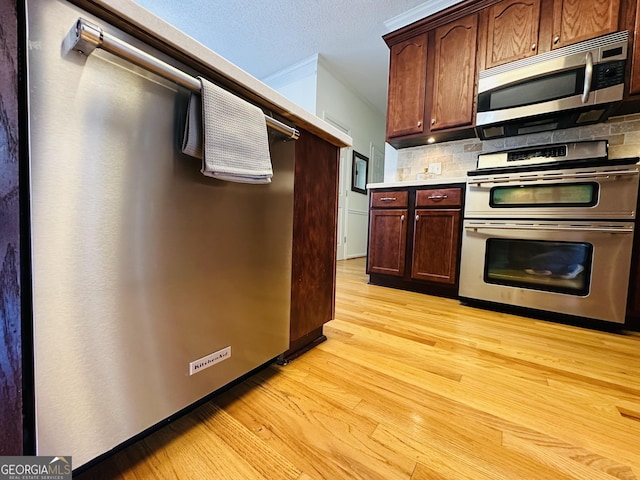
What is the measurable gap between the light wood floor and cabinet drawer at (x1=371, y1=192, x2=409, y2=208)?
1209mm

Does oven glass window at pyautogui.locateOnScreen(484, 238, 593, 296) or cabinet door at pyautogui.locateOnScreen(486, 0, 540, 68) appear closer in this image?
oven glass window at pyautogui.locateOnScreen(484, 238, 593, 296)

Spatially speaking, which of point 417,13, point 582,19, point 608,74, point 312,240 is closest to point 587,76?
point 608,74

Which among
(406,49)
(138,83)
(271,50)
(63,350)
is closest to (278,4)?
(271,50)

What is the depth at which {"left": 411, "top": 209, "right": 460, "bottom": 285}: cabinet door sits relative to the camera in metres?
1.95

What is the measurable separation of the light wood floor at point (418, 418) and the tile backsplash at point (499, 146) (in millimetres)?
1373

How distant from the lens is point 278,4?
2336 mm

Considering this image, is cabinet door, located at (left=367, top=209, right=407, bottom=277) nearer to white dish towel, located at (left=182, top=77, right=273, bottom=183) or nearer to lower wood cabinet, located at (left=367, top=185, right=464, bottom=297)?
lower wood cabinet, located at (left=367, top=185, right=464, bottom=297)

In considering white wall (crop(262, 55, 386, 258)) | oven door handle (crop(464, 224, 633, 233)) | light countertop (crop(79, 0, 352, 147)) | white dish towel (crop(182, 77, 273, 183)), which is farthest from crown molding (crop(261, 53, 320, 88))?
white dish towel (crop(182, 77, 273, 183))

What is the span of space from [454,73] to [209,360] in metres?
2.56

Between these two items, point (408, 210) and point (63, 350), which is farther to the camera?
point (408, 210)

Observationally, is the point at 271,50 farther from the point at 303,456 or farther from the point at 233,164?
the point at 303,456

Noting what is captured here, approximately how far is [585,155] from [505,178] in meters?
0.50

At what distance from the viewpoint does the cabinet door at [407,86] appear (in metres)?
2.26

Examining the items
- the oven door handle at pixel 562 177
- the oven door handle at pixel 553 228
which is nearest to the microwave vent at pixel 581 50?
the oven door handle at pixel 562 177
